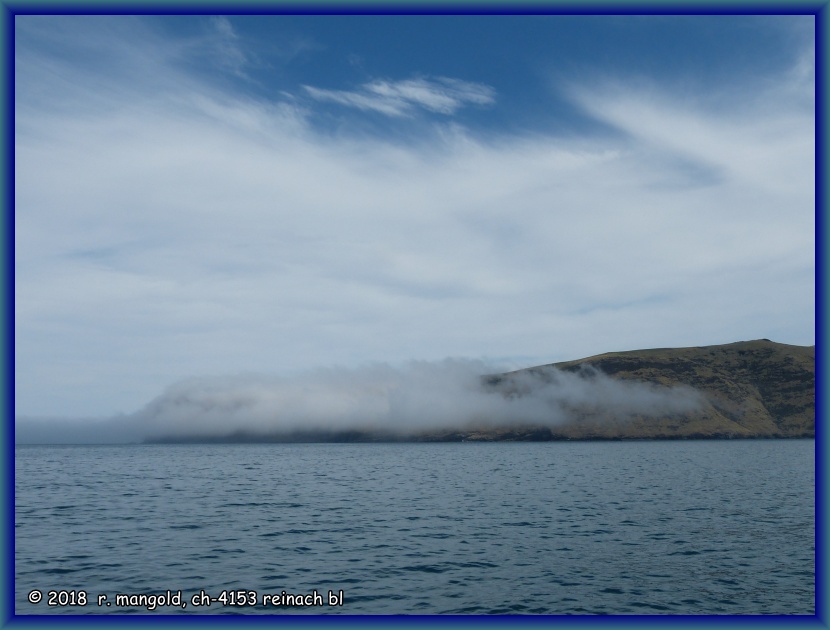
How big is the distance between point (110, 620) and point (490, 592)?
1938cm

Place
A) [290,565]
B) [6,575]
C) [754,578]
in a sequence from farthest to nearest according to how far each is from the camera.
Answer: [290,565] < [754,578] < [6,575]

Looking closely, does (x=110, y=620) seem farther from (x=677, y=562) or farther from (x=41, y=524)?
(x=41, y=524)

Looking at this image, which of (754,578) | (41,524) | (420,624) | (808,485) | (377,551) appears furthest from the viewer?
(808,485)

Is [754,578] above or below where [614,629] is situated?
below

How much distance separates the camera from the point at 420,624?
1675 centimetres

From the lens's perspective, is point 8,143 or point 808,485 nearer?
point 8,143

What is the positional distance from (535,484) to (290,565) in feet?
209

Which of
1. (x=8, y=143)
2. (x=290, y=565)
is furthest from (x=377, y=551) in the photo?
(x=8, y=143)

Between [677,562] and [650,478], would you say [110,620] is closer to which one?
[677,562]

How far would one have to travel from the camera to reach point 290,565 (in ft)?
118

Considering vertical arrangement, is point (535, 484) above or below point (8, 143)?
below

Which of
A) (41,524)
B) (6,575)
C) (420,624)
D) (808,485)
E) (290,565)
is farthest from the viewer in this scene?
(808,485)

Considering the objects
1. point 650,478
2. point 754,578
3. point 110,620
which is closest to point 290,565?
point 110,620

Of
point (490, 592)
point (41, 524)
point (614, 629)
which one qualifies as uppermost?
point (614, 629)
